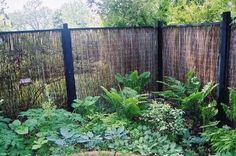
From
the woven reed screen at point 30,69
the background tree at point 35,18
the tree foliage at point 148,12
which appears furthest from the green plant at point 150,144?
the background tree at point 35,18

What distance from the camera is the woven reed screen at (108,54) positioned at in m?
5.56

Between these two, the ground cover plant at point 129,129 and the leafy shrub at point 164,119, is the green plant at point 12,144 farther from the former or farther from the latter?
the leafy shrub at point 164,119

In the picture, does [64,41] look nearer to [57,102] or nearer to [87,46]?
[87,46]

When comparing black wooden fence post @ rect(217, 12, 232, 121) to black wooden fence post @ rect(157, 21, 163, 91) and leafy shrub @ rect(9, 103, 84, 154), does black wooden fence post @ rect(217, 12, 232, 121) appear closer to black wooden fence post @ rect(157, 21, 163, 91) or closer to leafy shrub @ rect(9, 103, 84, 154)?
black wooden fence post @ rect(157, 21, 163, 91)

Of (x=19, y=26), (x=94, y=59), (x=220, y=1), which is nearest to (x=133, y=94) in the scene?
(x=94, y=59)

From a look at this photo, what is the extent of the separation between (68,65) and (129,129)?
5.57ft

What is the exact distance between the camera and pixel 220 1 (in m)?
4.90

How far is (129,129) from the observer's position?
4.35m

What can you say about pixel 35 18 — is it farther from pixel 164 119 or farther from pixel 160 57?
pixel 164 119

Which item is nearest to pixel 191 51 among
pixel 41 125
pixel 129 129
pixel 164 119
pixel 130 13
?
pixel 164 119

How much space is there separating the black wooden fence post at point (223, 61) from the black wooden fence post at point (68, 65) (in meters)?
2.41

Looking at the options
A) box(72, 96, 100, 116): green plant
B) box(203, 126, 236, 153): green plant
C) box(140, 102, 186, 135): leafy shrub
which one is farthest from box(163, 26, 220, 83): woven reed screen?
box(72, 96, 100, 116): green plant

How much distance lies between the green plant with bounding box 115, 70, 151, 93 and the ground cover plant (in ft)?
1.68

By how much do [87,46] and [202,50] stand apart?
6.46 ft
